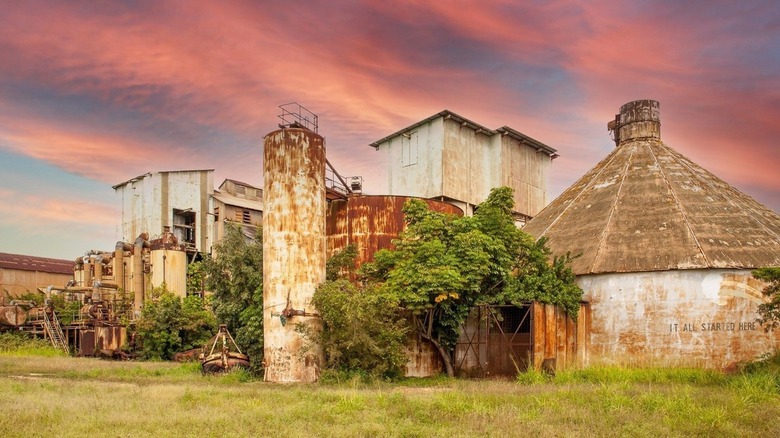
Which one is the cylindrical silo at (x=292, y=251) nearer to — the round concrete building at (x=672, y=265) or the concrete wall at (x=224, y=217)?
the round concrete building at (x=672, y=265)

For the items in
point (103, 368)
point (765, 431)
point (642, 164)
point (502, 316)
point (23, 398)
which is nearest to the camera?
point (765, 431)

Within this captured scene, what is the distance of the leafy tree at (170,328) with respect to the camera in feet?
111

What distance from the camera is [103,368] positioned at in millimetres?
26625

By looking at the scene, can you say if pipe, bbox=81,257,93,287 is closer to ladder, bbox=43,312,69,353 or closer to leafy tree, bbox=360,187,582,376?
ladder, bbox=43,312,69,353

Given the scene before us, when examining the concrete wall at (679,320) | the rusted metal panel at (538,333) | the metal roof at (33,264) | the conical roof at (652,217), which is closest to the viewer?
the concrete wall at (679,320)

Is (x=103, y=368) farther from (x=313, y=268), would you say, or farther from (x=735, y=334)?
(x=735, y=334)

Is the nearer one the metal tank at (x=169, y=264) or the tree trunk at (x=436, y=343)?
the tree trunk at (x=436, y=343)

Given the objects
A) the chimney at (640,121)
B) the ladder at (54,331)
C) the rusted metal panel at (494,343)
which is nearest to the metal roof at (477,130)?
the chimney at (640,121)

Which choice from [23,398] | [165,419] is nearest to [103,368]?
[23,398]

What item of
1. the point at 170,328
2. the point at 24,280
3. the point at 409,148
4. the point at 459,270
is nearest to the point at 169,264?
the point at 170,328

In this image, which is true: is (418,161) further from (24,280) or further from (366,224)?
(24,280)

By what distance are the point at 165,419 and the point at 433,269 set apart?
35.6 ft

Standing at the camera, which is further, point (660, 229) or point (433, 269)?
point (660, 229)

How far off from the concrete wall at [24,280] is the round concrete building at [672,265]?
154 feet
